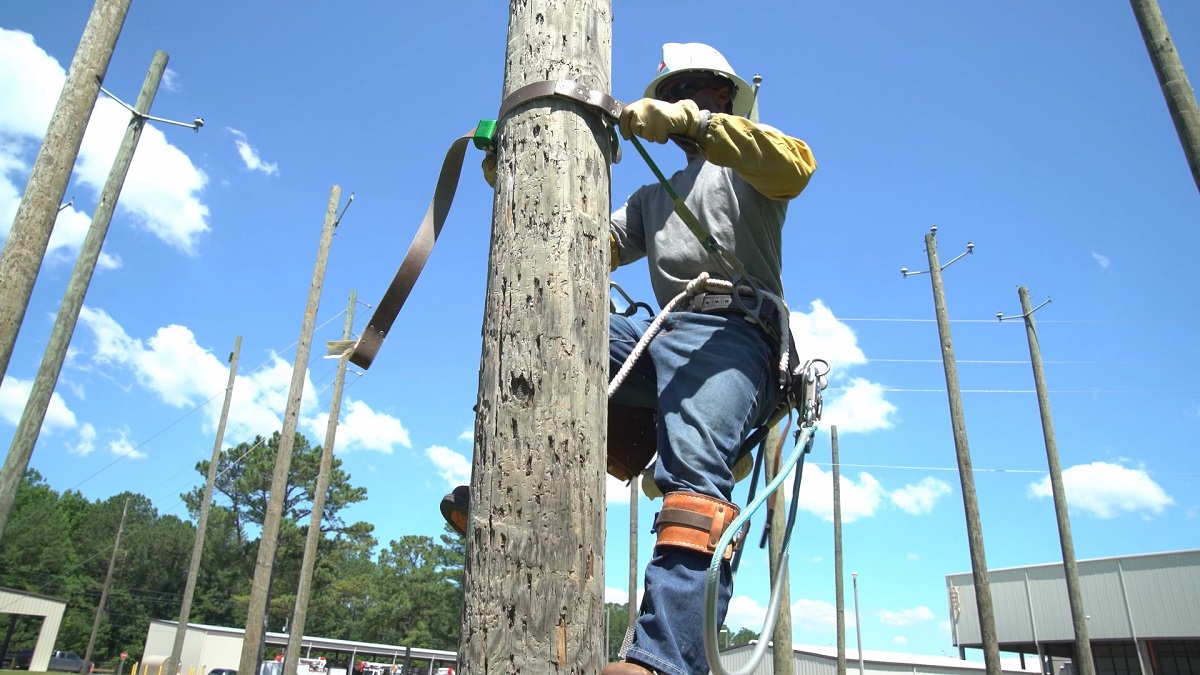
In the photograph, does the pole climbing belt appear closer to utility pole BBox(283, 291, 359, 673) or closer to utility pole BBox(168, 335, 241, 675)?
utility pole BBox(283, 291, 359, 673)

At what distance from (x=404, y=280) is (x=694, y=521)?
122cm

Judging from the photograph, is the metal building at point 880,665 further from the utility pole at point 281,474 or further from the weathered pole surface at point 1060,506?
the utility pole at point 281,474

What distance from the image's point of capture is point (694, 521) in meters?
1.79

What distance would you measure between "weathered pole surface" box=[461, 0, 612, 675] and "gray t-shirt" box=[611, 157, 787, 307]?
0.57 metres

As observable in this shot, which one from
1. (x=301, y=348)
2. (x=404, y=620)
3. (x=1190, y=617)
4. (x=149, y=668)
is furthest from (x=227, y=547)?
(x=1190, y=617)

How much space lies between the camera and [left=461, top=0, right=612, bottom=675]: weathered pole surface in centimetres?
149

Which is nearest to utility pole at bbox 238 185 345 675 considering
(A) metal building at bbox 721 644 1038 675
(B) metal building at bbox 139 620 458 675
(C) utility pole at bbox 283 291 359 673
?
(C) utility pole at bbox 283 291 359 673

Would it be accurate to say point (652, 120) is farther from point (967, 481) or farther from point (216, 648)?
point (216, 648)

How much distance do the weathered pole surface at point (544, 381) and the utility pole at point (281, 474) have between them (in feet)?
36.0

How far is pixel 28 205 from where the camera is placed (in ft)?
19.0

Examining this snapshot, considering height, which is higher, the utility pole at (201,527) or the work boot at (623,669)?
the utility pole at (201,527)

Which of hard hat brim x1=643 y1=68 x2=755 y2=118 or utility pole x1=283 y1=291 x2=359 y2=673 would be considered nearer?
hard hat brim x1=643 y1=68 x2=755 y2=118

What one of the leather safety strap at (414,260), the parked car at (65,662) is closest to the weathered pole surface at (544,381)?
the leather safety strap at (414,260)

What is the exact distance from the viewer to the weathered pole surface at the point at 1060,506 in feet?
43.8
